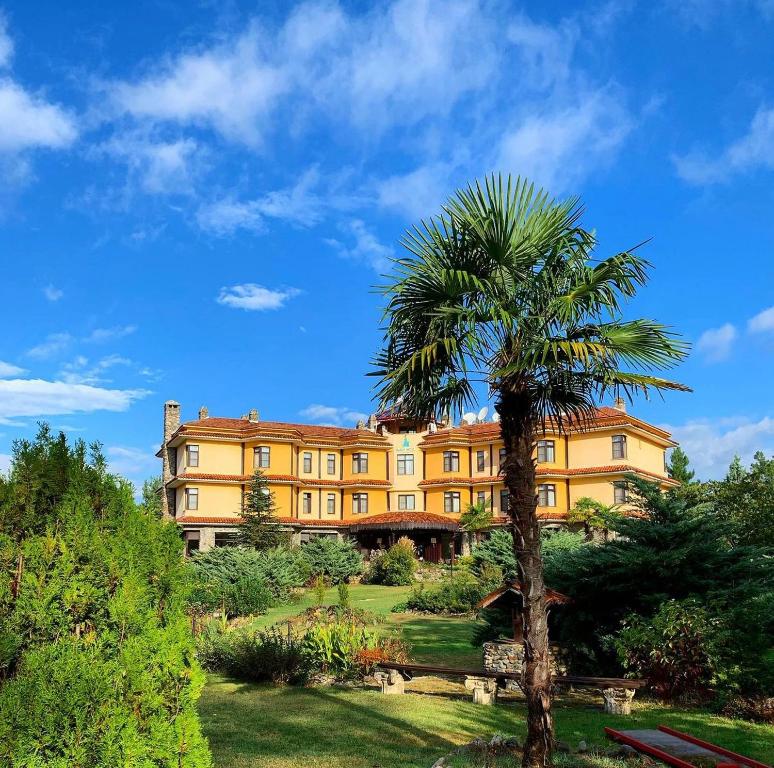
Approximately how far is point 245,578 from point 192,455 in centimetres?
1998

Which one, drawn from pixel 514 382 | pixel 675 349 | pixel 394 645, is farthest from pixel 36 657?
pixel 394 645

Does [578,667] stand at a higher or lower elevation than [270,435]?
lower

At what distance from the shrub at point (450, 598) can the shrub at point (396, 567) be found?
8.02 m

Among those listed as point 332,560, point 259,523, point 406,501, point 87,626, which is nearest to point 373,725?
point 87,626

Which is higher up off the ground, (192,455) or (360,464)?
(192,455)

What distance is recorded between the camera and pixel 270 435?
48594mm

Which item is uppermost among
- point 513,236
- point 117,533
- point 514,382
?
point 513,236

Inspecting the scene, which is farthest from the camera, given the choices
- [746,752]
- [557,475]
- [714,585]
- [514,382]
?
[557,475]

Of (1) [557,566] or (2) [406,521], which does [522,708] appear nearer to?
(1) [557,566]

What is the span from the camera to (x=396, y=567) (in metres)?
38.3

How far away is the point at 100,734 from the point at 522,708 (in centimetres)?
994

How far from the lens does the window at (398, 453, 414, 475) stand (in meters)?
52.0

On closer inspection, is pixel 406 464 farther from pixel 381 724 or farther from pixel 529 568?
pixel 529 568

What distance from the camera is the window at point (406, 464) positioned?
5197 centimetres
